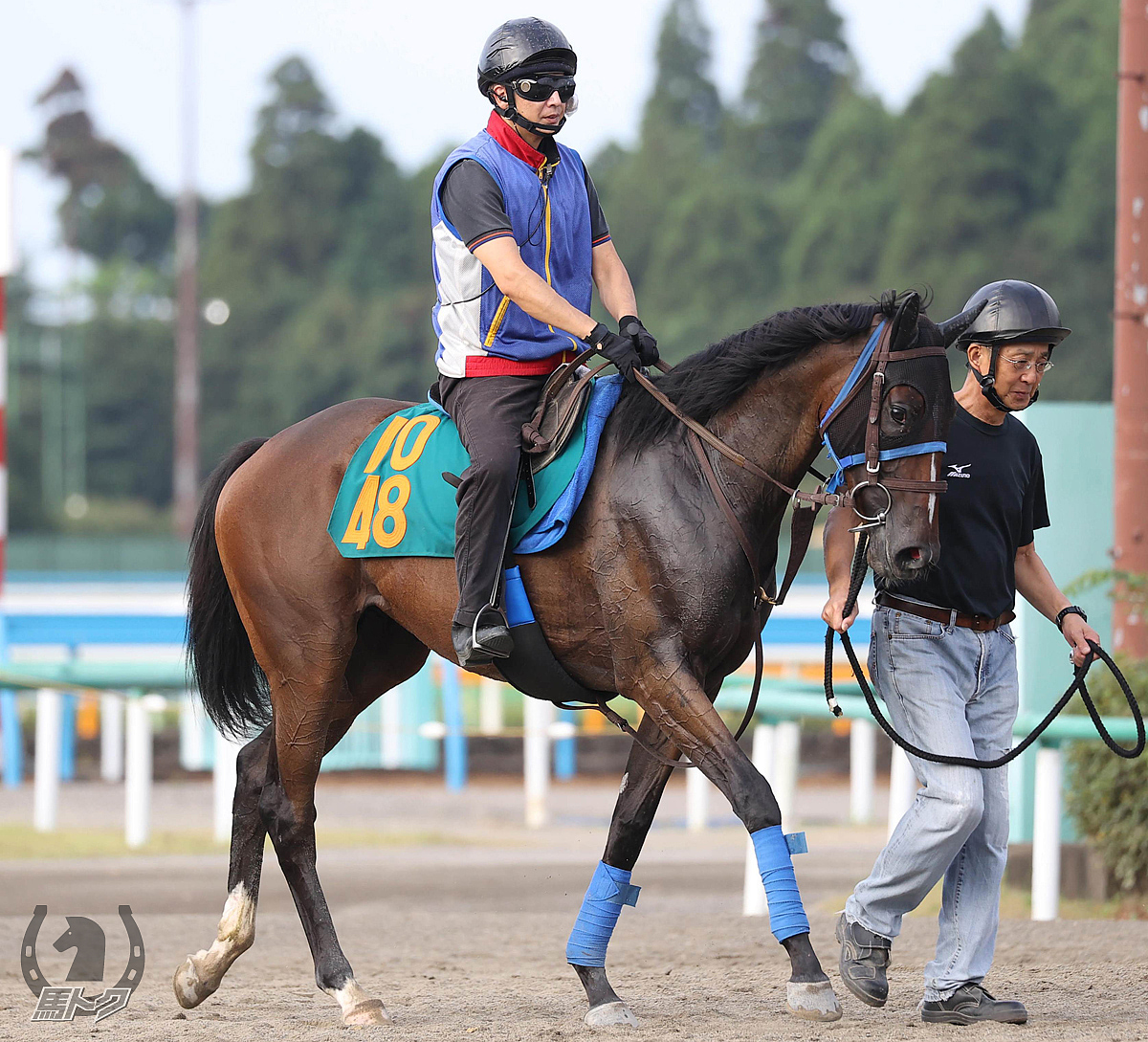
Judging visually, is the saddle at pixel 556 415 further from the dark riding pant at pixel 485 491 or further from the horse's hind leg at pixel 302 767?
the horse's hind leg at pixel 302 767

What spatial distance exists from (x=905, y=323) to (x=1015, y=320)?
0.46 m

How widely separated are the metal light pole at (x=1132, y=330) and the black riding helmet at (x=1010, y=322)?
10.6 ft

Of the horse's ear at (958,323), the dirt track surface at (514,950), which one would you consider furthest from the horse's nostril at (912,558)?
the dirt track surface at (514,950)

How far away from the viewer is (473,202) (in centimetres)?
496

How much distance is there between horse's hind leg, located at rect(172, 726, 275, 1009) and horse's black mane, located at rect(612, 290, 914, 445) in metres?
1.77

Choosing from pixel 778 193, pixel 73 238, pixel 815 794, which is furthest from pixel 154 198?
pixel 815 794

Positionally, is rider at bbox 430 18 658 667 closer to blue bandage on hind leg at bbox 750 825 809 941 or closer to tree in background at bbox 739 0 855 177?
blue bandage on hind leg at bbox 750 825 809 941

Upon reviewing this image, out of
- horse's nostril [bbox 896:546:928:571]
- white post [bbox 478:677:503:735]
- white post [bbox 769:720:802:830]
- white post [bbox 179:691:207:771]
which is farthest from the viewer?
white post [bbox 478:677:503:735]

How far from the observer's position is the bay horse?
4.63m

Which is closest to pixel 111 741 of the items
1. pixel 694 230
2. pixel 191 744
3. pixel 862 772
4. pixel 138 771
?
pixel 191 744

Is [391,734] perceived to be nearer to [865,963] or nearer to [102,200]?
[865,963]

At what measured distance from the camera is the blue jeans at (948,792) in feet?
15.4

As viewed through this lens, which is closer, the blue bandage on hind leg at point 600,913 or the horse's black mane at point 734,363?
the horse's black mane at point 734,363

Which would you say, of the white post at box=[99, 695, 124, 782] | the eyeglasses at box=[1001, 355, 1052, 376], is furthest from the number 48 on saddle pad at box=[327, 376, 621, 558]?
the white post at box=[99, 695, 124, 782]
